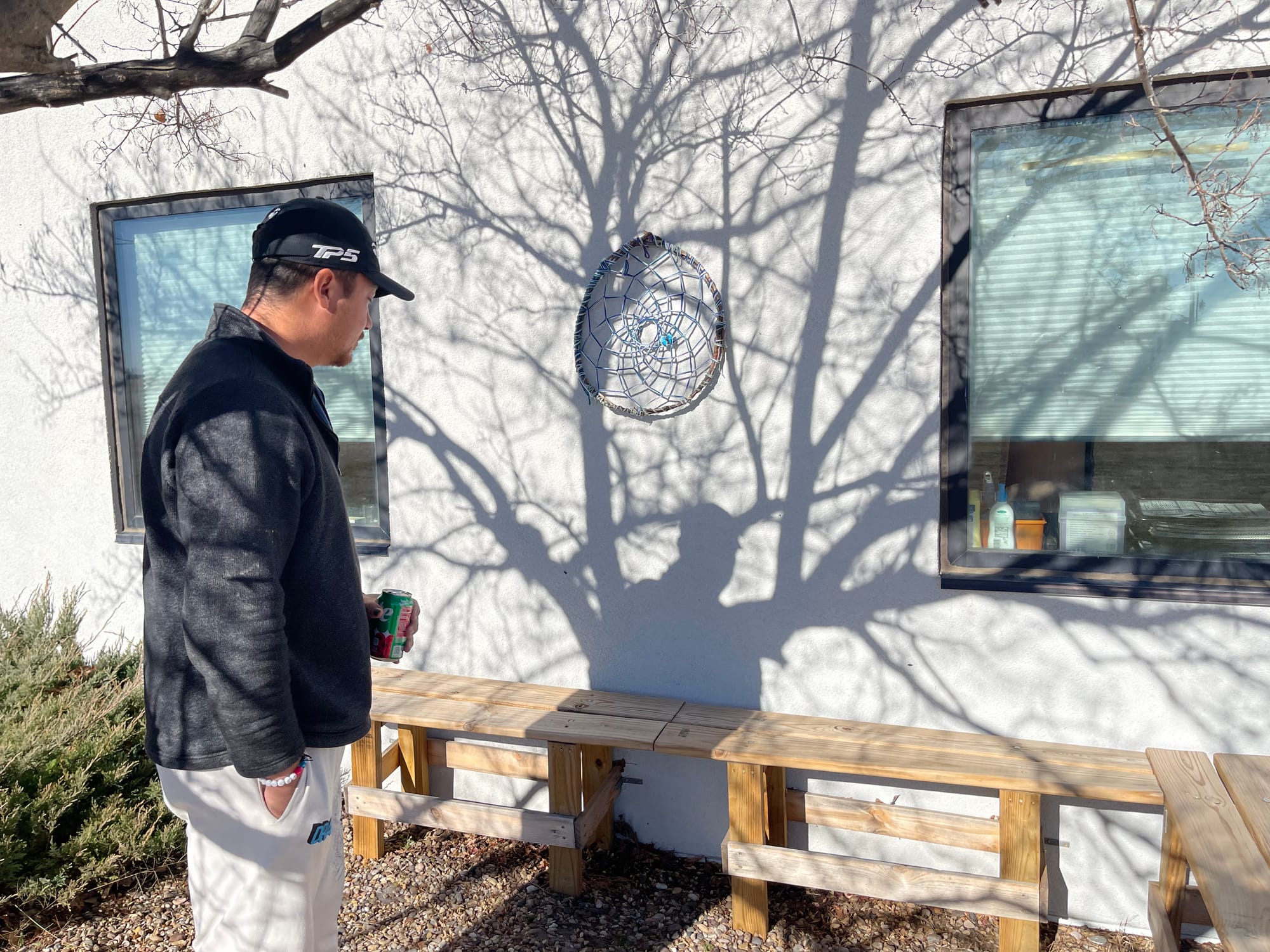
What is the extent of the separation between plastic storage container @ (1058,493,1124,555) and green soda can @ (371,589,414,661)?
2.10 metres

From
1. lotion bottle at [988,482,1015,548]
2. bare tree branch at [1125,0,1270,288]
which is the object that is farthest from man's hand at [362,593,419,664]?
bare tree branch at [1125,0,1270,288]

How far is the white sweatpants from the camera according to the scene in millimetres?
1827

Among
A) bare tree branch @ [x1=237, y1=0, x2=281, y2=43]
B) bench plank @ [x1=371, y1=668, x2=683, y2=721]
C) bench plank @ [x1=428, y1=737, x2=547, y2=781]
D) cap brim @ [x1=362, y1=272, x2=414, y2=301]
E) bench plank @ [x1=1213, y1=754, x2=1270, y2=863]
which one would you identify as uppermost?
bare tree branch @ [x1=237, y1=0, x2=281, y2=43]

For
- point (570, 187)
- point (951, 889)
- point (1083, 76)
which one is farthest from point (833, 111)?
point (951, 889)

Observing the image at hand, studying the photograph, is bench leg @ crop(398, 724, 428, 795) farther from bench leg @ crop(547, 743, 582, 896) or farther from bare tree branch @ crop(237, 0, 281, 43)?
bare tree branch @ crop(237, 0, 281, 43)

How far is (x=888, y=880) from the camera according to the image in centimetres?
277

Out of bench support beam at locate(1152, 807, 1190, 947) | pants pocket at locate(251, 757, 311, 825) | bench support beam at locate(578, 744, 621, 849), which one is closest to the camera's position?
pants pocket at locate(251, 757, 311, 825)

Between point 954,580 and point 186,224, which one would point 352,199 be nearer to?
point 186,224

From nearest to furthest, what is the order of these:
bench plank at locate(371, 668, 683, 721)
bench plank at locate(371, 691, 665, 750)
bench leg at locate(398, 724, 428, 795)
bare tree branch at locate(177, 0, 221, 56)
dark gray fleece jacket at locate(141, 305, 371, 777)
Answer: dark gray fleece jacket at locate(141, 305, 371, 777) < bare tree branch at locate(177, 0, 221, 56) < bench plank at locate(371, 691, 665, 750) < bench plank at locate(371, 668, 683, 721) < bench leg at locate(398, 724, 428, 795)

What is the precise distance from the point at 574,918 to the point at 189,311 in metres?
3.10

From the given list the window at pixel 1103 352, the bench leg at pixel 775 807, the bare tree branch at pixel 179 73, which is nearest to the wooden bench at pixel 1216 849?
the window at pixel 1103 352

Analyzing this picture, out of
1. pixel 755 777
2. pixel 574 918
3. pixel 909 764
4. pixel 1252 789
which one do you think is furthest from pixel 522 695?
pixel 1252 789

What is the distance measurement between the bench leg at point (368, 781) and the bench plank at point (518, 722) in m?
0.16

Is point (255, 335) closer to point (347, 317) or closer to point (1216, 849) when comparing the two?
point (347, 317)
